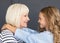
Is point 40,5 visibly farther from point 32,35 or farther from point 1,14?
point 32,35

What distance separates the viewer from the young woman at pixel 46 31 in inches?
78.0

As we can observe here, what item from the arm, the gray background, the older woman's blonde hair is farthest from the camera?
the gray background

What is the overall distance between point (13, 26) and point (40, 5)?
925 mm

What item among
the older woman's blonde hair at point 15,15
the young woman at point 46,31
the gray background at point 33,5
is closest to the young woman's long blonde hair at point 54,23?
the young woman at point 46,31

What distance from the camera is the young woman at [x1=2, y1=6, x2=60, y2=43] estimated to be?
1980 millimetres

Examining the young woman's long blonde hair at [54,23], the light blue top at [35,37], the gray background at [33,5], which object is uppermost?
the gray background at [33,5]

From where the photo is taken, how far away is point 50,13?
2.05m

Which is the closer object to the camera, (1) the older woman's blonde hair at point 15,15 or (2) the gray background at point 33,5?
(1) the older woman's blonde hair at point 15,15

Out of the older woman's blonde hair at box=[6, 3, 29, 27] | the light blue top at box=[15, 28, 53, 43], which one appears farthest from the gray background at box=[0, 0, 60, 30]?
the light blue top at box=[15, 28, 53, 43]

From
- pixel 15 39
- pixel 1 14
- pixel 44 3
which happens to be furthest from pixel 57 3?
pixel 15 39

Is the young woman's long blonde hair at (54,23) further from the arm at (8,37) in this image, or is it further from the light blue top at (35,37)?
the arm at (8,37)

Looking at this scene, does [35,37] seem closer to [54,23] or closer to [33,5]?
[54,23]

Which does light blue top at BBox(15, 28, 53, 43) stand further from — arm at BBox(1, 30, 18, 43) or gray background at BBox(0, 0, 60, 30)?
gray background at BBox(0, 0, 60, 30)

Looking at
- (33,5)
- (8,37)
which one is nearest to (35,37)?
(8,37)
